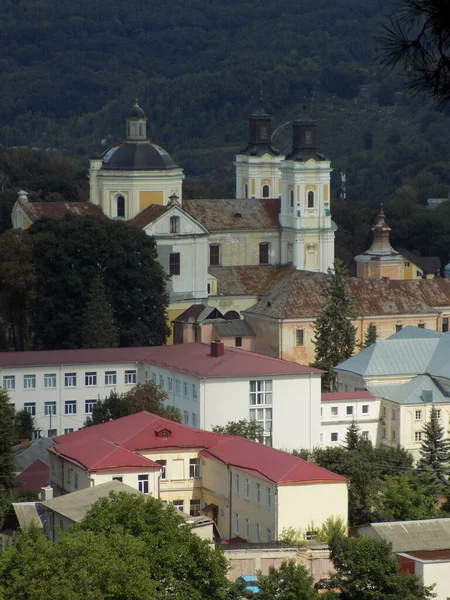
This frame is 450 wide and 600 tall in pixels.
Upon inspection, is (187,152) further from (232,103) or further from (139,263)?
(139,263)

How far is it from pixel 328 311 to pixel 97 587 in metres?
33.2

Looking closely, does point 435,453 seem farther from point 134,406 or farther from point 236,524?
point 134,406

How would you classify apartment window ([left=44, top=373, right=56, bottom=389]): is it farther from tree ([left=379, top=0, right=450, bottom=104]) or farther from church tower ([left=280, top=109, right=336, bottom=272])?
tree ([left=379, top=0, right=450, bottom=104])

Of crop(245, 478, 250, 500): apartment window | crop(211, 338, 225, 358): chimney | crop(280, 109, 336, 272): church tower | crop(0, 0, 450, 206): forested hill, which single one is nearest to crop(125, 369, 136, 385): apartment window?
crop(211, 338, 225, 358): chimney

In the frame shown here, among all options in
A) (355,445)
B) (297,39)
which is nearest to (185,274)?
(355,445)

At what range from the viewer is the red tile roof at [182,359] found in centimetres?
5441

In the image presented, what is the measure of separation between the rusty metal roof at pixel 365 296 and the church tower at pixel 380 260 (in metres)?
8.91

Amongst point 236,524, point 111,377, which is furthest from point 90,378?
point 236,524

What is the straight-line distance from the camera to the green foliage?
54.0 m

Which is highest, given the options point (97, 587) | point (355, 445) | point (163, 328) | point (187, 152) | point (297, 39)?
point (297, 39)

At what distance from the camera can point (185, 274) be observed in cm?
7169

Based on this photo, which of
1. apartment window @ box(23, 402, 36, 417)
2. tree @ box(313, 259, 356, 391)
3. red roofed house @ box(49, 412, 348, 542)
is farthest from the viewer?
tree @ box(313, 259, 356, 391)

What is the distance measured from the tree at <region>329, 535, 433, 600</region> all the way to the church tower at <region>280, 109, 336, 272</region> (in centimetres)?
4069

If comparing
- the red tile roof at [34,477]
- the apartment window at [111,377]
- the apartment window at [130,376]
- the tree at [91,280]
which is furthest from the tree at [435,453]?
the tree at [91,280]
